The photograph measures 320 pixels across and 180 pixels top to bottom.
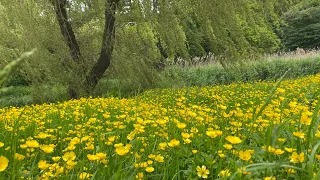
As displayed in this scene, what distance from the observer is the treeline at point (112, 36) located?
5.09 meters

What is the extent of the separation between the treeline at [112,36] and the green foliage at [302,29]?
19730 millimetres

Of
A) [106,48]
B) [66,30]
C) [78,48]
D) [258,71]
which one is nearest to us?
[106,48]

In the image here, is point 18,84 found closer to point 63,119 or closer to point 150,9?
point 150,9

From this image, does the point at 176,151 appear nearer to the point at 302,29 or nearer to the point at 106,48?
the point at 106,48

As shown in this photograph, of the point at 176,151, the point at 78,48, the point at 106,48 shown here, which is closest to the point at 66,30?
the point at 78,48

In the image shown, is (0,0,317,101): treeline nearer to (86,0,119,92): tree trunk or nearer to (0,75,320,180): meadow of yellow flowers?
(86,0,119,92): tree trunk

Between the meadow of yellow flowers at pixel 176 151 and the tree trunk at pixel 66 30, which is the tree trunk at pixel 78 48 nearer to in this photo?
the tree trunk at pixel 66 30

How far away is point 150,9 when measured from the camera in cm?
523

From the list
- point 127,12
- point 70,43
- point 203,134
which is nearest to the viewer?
point 203,134

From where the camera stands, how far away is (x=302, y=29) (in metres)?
24.4

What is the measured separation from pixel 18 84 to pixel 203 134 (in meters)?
14.8

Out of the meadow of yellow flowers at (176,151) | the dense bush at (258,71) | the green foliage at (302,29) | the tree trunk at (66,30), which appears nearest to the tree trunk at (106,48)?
the tree trunk at (66,30)

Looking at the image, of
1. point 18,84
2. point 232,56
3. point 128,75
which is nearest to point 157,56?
point 128,75

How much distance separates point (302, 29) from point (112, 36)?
21450 mm
